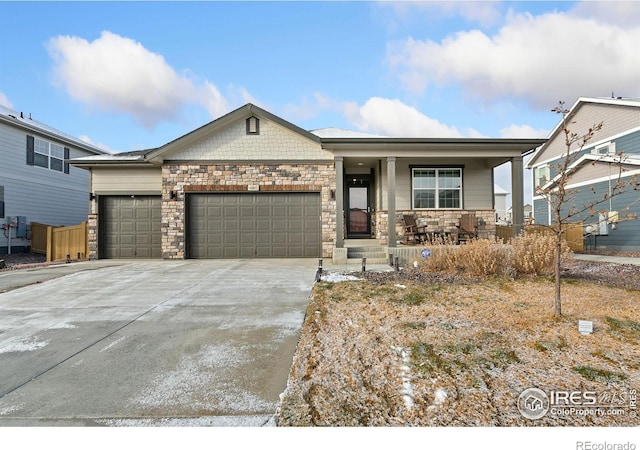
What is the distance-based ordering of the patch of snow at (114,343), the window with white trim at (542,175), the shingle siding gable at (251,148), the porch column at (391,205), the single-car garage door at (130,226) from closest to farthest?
the patch of snow at (114,343) < the porch column at (391,205) < the shingle siding gable at (251,148) < the single-car garage door at (130,226) < the window with white trim at (542,175)

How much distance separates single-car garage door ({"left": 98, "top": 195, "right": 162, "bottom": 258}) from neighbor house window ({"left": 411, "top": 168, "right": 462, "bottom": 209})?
358 inches

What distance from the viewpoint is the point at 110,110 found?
19.3 m

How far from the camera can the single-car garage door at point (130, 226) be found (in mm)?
11352

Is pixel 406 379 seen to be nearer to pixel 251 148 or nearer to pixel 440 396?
pixel 440 396

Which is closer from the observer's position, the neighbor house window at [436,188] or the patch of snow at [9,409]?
the patch of snow at [9,409]

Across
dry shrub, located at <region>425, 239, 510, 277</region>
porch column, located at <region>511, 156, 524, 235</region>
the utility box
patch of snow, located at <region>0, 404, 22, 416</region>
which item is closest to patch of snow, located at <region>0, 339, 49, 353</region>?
patch of snow, located at <region>0, 404, 22, 416</region>

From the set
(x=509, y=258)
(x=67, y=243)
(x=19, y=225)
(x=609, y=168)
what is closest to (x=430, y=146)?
(x=509, y=258)

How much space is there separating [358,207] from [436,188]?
9.73ft

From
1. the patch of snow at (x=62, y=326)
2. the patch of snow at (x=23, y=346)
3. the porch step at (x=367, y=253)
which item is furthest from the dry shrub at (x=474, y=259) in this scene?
the patch of snow at (x=23, y=346)

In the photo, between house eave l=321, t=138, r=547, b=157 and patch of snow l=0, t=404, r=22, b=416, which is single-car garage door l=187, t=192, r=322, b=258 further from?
patch of snow l=0, t=404, r=22, b=416

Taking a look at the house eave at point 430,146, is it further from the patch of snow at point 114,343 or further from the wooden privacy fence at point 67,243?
the wooden privacy fence at point 67,243

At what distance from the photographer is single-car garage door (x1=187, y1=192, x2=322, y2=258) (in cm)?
1092

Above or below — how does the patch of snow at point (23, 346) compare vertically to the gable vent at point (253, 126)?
below

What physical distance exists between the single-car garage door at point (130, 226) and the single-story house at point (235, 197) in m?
0.03
